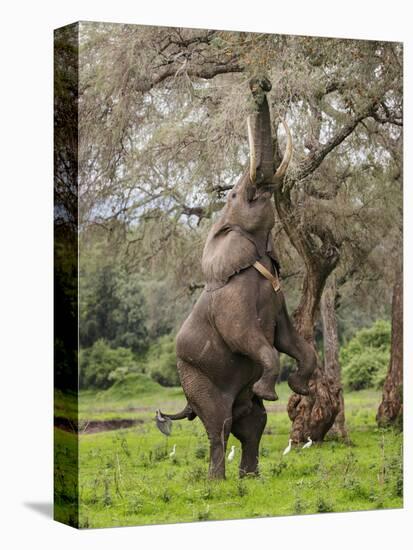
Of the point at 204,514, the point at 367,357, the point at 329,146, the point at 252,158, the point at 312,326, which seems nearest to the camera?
the point at 204,514

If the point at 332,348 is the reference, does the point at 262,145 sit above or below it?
above

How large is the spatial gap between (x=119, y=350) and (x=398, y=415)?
2.50 metres

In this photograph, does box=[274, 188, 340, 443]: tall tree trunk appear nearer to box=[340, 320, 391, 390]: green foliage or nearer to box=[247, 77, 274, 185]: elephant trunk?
box=[340, 320, 391, 390]: green foliage

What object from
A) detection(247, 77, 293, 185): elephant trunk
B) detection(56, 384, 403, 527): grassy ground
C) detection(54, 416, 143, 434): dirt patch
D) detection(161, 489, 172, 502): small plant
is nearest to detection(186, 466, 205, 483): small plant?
detection(56, 384, 403, 527): grassy ground

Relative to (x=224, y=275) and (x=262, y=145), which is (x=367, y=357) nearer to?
(x=224, y=275)

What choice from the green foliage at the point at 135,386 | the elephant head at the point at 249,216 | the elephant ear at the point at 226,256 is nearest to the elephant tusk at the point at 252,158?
the elephant head at the point at 249,216

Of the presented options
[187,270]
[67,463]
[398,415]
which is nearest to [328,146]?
[187,270]

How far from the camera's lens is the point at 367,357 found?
12.6 metres

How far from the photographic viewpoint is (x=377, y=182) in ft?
41.0

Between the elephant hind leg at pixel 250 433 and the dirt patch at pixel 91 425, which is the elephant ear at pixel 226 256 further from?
the dirt patch at pixel 91 425

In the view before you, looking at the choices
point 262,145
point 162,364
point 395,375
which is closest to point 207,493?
point 162,364

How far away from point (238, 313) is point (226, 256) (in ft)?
1.44

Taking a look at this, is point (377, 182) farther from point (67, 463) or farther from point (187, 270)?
point (67, 463)

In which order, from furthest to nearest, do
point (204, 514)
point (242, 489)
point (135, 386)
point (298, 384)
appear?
point (298, 384), point (135, 386), point (242, 489), point (204, 514)
